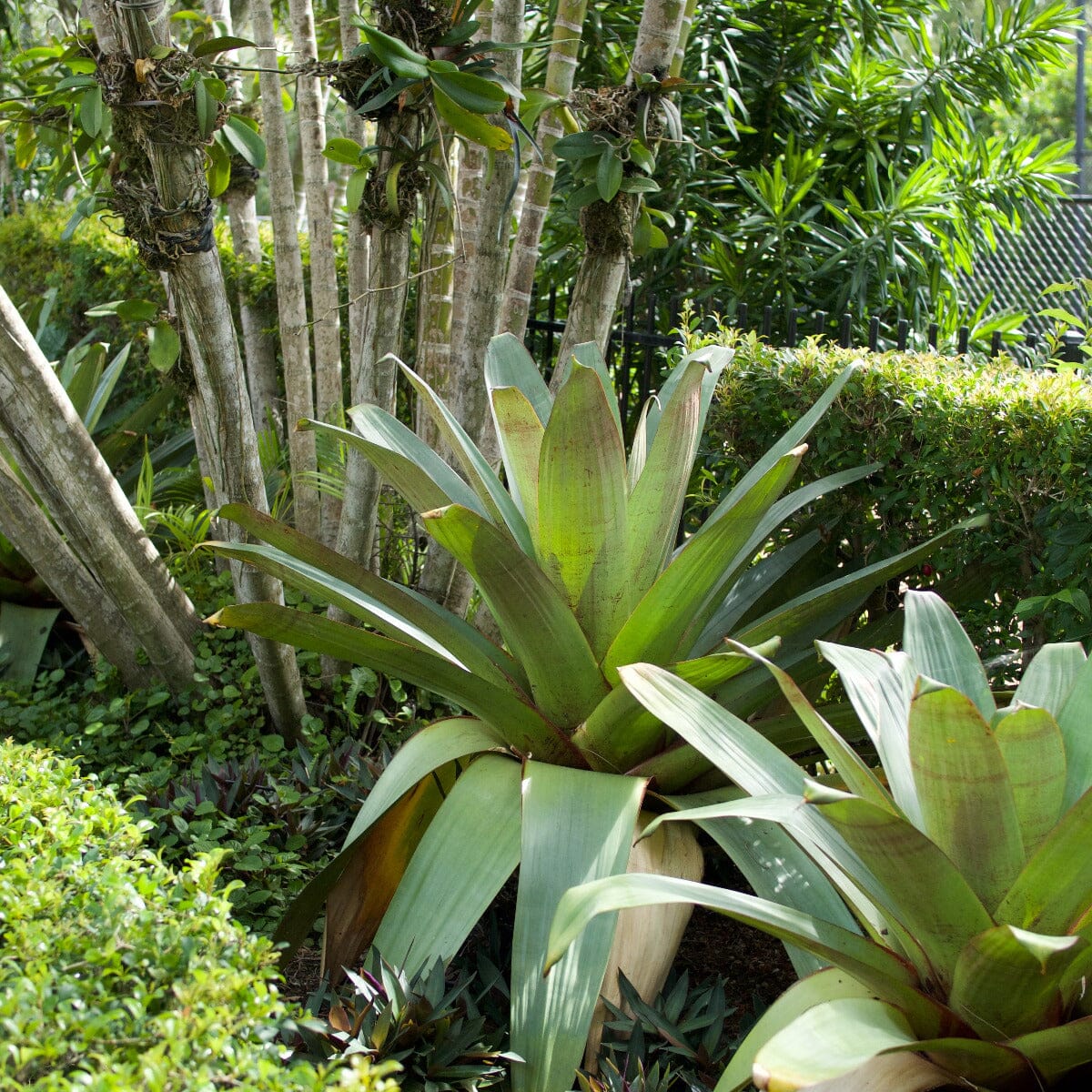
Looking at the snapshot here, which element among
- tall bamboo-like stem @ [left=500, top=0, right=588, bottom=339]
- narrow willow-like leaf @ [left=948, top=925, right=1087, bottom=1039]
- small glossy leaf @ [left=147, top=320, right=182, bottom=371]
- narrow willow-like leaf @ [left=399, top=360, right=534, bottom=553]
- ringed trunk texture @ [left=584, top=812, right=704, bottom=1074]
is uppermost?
tall bamboo-like stem @ [left=500, top=0, right=588, bottom=339]

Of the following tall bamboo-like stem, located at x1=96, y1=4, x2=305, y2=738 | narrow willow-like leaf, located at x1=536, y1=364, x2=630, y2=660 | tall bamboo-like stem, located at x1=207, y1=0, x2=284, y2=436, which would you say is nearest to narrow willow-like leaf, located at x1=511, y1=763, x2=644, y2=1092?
narrow willow-like leaf, located at x1=536, y1=364, x2=630, y2=660

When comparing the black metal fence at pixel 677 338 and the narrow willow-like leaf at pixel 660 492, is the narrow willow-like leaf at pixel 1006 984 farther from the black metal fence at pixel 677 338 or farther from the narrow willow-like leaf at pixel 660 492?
the black metal fence at pixel 677 338

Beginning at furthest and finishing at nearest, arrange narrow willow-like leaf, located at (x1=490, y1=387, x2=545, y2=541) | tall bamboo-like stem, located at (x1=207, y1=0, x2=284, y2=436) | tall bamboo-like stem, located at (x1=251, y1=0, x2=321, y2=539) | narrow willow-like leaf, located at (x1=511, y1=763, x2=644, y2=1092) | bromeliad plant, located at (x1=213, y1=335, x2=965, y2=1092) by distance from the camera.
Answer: tall bamboo-like stem, located at (x1=207, y1=0, x2=284, y2=436) → tall bamboo-like stem, located at (x1=251, y1=0, x2=321, y2=539) → narrow willow-like leaf, located at (x1=490, y1=387, x2=545, y2=541) → bromeliad plant, located at (x1=213, y1=335, x2=965, y2=1092) → narrow willow-like leaf, located at (x1=511, y1=763, x2=644, y2=1092)

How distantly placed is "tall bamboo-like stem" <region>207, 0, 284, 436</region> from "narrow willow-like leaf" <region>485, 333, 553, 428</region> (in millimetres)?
2216

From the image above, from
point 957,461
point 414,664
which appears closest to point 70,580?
point 414,664

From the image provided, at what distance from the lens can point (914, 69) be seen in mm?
5656

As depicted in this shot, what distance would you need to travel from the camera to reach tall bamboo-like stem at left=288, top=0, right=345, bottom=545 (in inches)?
148

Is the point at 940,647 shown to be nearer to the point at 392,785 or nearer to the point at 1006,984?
the point at 1006,984

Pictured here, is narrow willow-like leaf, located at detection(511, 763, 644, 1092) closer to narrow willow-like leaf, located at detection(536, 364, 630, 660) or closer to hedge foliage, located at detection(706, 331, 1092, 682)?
narrow willow-like leaf, located at detection(536, 364, 630, 660)

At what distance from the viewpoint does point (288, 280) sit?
3.72 metres

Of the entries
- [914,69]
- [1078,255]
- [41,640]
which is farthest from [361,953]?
[1078,255]

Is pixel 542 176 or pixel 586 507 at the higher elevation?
pixel 542 176

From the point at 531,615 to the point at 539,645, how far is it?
3.7 inches

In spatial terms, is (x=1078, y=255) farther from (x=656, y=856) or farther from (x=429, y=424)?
(x=656, y=856)
